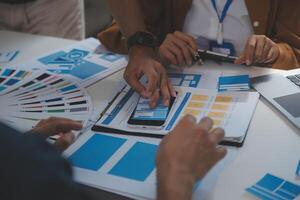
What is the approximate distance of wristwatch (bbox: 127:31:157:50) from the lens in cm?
121

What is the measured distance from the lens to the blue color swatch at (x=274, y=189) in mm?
724

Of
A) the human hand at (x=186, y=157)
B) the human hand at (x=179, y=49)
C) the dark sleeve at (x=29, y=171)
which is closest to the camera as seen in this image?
the dark sleeve at (x=29, y=171)

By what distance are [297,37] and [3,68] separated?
852 millimetres

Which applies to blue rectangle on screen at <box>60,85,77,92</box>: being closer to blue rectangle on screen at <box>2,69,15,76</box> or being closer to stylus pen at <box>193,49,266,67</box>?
blue rectangle on screen at <box>2,69,15,76</box>

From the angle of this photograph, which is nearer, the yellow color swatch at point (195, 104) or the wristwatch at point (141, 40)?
the yellow color swatch at point (195, 104)

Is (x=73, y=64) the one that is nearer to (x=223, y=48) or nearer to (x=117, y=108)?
(x=117, y=108)

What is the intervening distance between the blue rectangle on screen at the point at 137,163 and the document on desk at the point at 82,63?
0.35 meters

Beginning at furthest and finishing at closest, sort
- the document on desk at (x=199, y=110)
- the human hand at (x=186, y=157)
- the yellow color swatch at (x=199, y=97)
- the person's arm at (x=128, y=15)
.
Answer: the person's arm at (x=128, y=15) < the yellow color swatch at (x=199, y=97) < the document on desk at (x=199, y=110) < the human hand at (x=186, y=157)

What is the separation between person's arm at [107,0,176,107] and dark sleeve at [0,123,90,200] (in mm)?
559

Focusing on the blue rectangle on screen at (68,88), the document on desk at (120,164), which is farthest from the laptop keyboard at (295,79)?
the blue rectangle on screen at (68,88)

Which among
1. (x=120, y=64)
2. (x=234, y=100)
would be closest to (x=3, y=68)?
(x=120, y=64)

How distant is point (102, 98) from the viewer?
1.07 m

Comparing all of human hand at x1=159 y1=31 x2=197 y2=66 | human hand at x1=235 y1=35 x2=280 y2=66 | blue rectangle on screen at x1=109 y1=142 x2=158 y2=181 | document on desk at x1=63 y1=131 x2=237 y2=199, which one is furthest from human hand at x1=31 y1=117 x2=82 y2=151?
human hand at x1=235 y1=35 x2=280 y2=66

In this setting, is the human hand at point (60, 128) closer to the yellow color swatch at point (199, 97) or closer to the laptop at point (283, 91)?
the yellow color swatch at point (199, 97)
